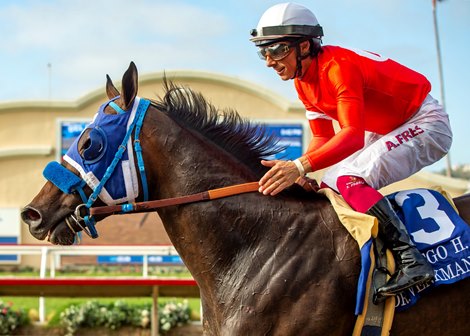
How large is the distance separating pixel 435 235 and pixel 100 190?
172cm

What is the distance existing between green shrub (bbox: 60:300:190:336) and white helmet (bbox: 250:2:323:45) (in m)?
6.92

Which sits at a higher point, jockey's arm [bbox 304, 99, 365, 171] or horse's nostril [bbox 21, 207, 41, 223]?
jockey's arm [bbox 304, 99, 365, 171]

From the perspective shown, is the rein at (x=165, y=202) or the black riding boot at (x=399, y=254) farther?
the rein at (x=165, y=202)

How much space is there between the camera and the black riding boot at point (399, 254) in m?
3.13

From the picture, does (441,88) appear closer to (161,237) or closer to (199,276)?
(161,237)

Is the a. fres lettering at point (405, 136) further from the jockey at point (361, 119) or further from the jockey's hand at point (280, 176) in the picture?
the jockey's hand at point (280, 176)

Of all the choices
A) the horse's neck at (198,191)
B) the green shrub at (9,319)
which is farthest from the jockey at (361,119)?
the green shrub at (9,319)

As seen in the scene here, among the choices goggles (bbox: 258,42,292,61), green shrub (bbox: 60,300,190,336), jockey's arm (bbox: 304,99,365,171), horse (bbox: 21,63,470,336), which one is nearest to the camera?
horse (bbox: 21,63,470,336)

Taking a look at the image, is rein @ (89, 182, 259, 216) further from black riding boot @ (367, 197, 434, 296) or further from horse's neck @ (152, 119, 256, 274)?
black riding boot @ (367, 197, 434, 296)

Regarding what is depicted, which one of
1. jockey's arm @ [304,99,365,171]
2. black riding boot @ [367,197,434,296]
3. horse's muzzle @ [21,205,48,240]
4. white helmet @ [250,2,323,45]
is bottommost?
black riding boot @ [367,197,434,296]

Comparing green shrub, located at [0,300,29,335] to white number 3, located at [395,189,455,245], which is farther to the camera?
green shrub, located at [0,300,29,335]

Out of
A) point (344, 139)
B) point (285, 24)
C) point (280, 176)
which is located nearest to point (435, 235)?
point (344, 139)

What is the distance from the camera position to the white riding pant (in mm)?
3512

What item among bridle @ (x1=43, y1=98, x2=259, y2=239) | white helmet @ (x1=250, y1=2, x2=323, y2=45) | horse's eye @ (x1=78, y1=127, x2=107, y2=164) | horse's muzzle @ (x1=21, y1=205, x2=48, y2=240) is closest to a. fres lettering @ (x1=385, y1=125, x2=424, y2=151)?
white helmet @ (x1=250, y1=2, x2=323, y2=45)
